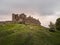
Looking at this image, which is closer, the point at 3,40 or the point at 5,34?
the point at 3,40

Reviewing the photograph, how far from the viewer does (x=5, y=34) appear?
14338 centimetres

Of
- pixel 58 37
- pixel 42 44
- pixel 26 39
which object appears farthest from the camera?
pixel 58 37

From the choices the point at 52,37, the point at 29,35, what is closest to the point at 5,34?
the point at 29,35

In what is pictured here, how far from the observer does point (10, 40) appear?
129375 millimetres

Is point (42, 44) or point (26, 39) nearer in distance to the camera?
point (42, 44)

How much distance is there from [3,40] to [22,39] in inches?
463

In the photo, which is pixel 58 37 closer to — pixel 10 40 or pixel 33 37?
pixel 33 37

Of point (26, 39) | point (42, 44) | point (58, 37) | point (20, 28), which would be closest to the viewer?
point (42, 44)

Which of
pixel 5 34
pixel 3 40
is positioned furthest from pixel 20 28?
pixel 3 40

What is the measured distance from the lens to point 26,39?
128 meters

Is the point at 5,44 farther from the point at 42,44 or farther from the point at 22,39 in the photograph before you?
the point at 42,44

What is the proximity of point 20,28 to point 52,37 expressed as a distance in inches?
1392

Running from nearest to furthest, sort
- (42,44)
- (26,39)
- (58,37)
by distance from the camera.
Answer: (42,44) < (26,39) < (58,37)

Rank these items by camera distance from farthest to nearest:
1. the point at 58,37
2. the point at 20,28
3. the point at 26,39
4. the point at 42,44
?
the point at 20,28 < the point at 58,37 < the point at 26,39 < the point at 42,44
